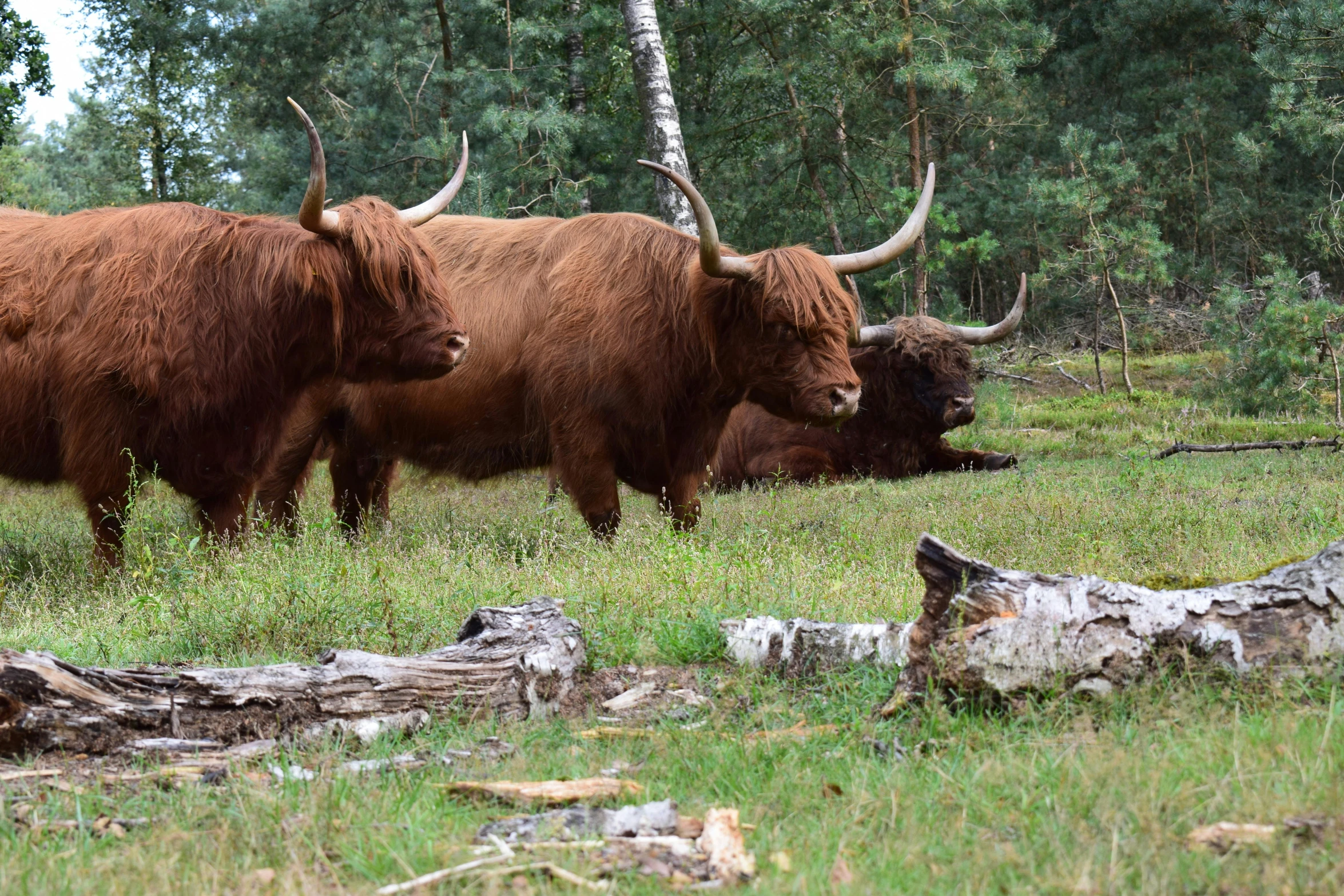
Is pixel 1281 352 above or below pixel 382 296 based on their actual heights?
below

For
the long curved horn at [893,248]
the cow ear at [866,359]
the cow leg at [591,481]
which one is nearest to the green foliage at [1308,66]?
the cow ear at [866,359]

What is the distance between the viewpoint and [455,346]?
6.73 m

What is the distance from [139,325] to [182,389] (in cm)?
38

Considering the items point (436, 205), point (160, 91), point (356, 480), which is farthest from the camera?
point (160, 91)

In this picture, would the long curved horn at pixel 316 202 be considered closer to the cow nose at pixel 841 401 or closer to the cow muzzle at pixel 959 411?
the cow nose at pixel 841 401

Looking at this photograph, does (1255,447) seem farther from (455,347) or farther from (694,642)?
(694,642)

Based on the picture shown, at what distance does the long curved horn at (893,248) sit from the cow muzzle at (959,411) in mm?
3118

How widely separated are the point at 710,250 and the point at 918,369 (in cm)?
476

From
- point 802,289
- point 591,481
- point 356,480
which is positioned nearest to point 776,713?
point 591,481

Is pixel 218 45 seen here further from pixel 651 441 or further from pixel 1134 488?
pixel 1134 488

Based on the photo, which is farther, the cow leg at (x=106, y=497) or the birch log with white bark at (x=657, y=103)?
the birch log with white bark at (x=657, y=103)

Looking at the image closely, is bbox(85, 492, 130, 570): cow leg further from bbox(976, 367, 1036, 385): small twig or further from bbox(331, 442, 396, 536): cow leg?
bbox(976, 367, 1036, 385): small twig

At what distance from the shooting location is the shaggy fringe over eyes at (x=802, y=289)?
7184 millimetres

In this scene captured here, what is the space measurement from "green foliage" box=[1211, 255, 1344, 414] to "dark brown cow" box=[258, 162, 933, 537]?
5.61 m
